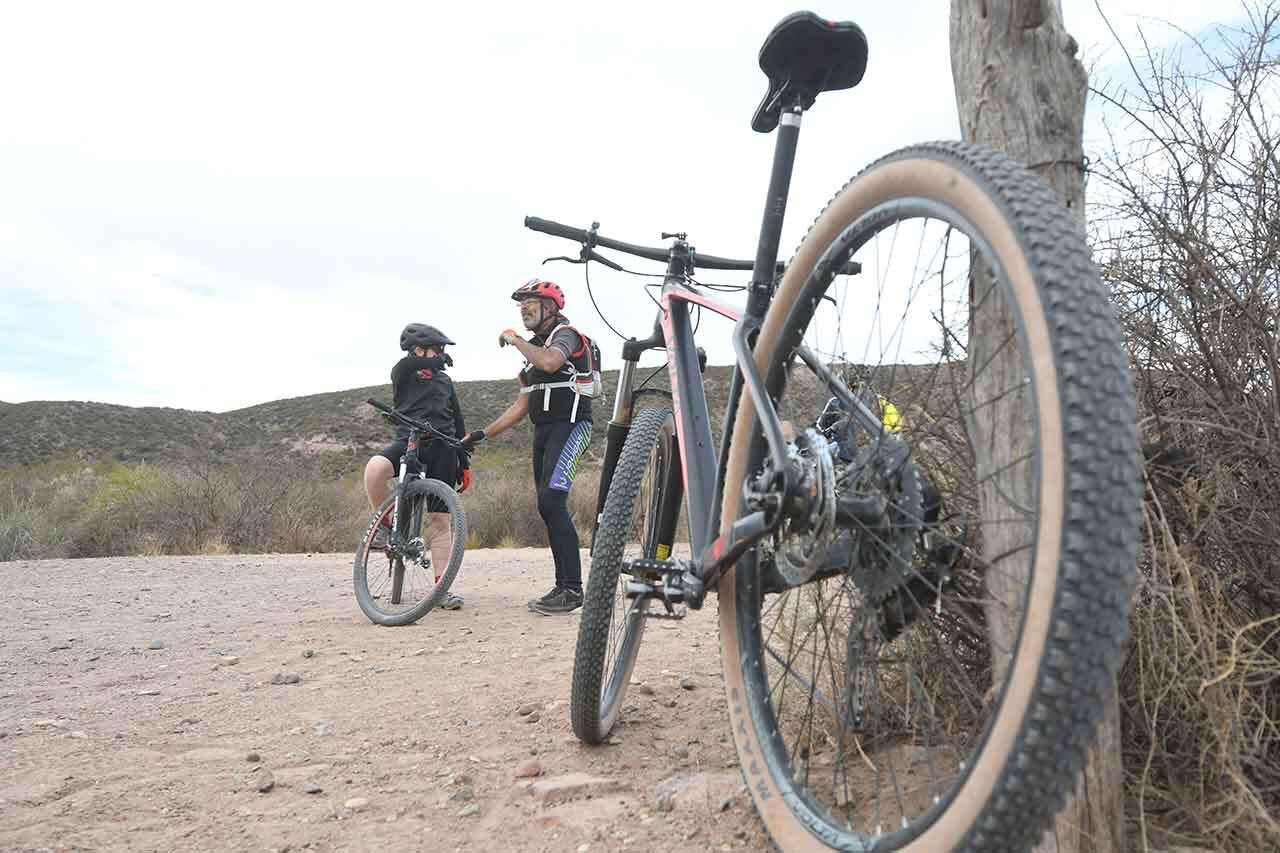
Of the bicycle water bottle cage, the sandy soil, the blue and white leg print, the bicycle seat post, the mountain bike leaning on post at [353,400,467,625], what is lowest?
the sandy soil

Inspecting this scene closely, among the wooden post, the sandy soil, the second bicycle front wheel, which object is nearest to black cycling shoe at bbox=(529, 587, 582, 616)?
the sandy soil

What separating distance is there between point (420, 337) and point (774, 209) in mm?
4844

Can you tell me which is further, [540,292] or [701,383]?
[540,292]

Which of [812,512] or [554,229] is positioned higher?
[554,229]

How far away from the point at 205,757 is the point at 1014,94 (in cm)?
306

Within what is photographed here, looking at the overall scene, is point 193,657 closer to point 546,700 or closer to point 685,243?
point 546,700

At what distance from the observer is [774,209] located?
6.97 ft

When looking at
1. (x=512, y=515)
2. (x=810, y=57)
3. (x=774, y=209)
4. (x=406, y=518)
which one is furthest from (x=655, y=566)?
(x=512, y=515)

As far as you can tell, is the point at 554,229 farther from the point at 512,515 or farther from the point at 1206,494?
the point at 512,515

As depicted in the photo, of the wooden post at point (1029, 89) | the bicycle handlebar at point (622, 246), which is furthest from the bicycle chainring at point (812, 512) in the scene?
the bicycle handlebar at point (622, 246)

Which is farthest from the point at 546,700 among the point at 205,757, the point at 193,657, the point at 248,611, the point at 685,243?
the point at 248,611

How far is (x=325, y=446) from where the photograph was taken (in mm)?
36250

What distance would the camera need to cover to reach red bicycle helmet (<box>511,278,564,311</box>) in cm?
597

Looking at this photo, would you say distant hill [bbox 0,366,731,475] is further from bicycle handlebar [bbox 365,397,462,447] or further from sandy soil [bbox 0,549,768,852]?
sandy soil [bbox 0,549,768,852]
